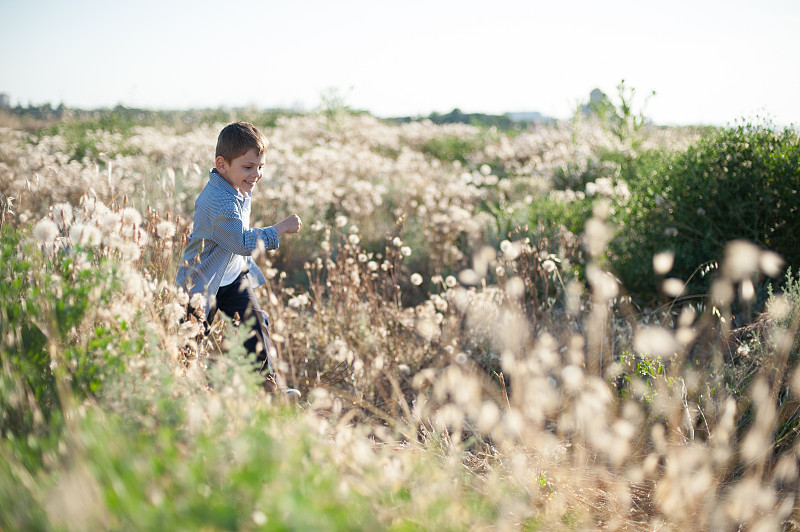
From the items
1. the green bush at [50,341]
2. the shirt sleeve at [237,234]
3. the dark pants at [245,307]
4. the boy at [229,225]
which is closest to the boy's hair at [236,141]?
the boy at [229,225]

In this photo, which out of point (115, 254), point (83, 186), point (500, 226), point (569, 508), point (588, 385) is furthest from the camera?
point (500, 226)

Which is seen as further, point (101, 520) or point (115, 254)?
point (115, 254)

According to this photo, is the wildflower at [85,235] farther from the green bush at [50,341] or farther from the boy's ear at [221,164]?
the boy's ear at [221,164]

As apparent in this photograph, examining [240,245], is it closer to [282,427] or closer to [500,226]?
[282,427]

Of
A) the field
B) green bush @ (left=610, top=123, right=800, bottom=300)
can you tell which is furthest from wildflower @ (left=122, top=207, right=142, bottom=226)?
green bush @ (left=610, top=123, right=800, bottom=300)

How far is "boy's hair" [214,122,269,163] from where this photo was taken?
2836mm

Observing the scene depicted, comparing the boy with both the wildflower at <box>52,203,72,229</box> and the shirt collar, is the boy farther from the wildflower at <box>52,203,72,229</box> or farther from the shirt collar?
the wildflower at <box>52,203,72,229</box>

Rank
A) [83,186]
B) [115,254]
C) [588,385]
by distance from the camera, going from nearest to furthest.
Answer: [115,254] → [588,385] → [83,186]

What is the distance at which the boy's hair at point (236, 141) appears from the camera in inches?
112

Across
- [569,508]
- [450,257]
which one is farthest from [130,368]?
[450,257]

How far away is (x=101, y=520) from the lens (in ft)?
3.19

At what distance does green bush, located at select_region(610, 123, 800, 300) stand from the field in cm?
2

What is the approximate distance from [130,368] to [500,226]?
4606 mm

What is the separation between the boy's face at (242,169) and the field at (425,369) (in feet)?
1.49
